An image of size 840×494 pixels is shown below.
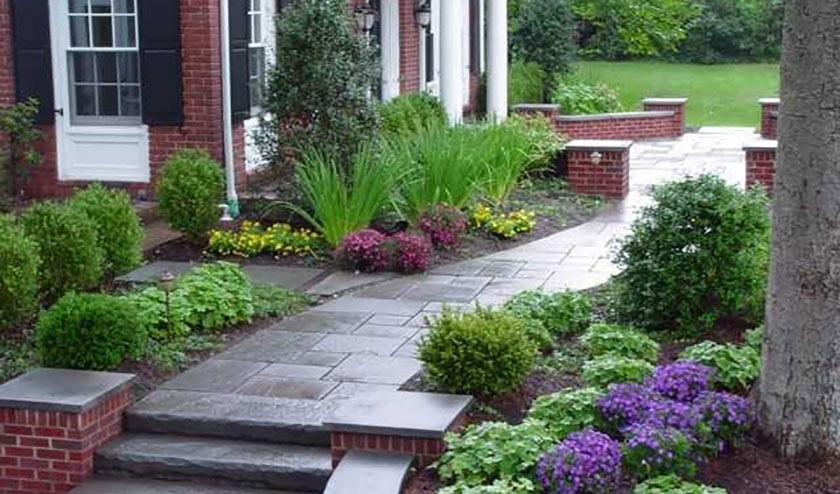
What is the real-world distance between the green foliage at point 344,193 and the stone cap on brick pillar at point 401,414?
411cm

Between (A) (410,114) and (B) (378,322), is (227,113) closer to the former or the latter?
(A) (410,114)

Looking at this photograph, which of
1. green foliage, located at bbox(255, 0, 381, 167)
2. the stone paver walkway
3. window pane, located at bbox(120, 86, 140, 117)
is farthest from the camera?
window pane, located at bbox(120, 86, 140, 117)

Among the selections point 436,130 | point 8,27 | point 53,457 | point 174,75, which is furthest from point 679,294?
point 8,27

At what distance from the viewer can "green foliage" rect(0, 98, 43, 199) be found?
11.5 meters

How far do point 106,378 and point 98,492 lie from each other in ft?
2.07

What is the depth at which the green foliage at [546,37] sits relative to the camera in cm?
2172

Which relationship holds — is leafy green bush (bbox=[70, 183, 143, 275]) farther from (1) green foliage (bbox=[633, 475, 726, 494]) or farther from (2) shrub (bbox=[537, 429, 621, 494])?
(1) green foliage (bbox=[633, 475, 726, 494])

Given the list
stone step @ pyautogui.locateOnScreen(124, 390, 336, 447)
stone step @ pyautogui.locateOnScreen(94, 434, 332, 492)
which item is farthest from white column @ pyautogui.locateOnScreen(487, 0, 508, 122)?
stone step @ pyautogui.locateOnScreen(94, 434, 332, 492)

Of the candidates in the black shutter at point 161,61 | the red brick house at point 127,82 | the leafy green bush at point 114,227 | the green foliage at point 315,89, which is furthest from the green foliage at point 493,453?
the black shutter at point 161,61

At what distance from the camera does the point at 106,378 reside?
6.27 metres

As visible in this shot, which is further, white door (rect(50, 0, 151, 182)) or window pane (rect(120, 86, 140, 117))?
window pane (rect(120, 86, 140, 117))

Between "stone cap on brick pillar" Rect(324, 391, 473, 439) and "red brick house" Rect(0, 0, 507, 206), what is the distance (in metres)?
5.73

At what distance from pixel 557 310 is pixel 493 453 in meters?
2.26

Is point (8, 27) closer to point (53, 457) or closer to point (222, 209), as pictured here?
point (222, 209)
